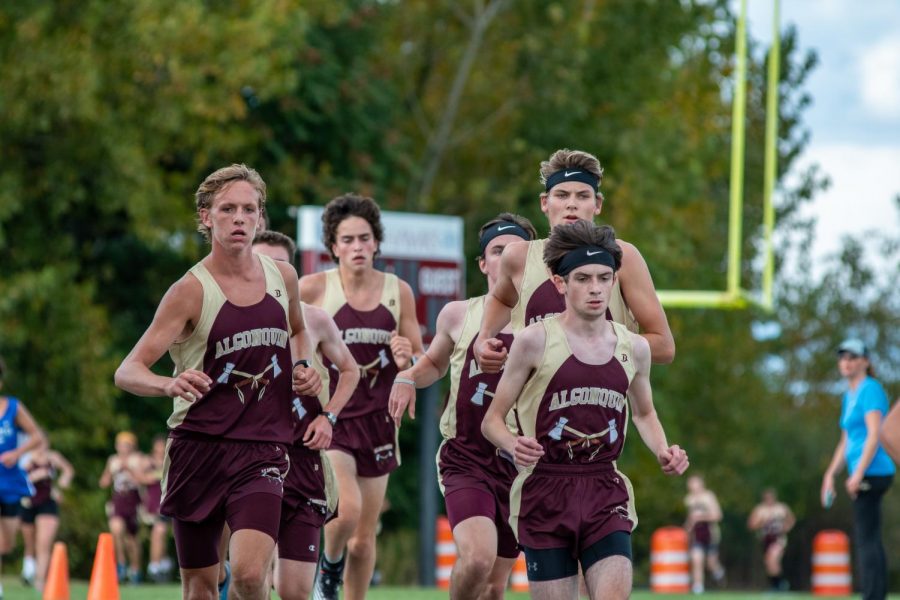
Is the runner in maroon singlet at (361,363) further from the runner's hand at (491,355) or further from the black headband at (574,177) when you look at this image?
the runner's hand at (491,355)

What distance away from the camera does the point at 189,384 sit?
7.42m

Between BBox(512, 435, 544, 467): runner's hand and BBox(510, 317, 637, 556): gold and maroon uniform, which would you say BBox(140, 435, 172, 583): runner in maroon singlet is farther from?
BBox(512, 435, 544, 467): runner's hand

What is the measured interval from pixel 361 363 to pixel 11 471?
222 inches

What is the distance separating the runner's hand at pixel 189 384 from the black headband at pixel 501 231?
307cm

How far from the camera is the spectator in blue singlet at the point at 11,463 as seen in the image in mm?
15398

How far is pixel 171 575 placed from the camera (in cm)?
2964

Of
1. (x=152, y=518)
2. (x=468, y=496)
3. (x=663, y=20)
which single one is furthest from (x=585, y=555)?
(x=663, y=20)

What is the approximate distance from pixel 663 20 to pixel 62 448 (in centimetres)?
1624

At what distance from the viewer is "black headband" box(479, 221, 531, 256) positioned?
33.3 ft

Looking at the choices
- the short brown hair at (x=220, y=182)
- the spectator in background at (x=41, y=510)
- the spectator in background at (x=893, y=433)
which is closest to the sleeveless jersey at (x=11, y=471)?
the spectator in background at (x=41, y=510)

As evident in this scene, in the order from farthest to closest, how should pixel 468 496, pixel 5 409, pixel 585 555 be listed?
pixel 5 409
pixel 468 496
pixel 585 555

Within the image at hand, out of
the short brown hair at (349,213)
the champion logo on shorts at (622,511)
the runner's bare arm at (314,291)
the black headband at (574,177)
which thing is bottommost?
the champion logo on shorts at (622,511)

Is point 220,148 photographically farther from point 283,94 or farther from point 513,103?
point 513,103

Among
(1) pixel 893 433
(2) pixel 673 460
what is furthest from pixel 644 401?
(1) pixel 893 433
